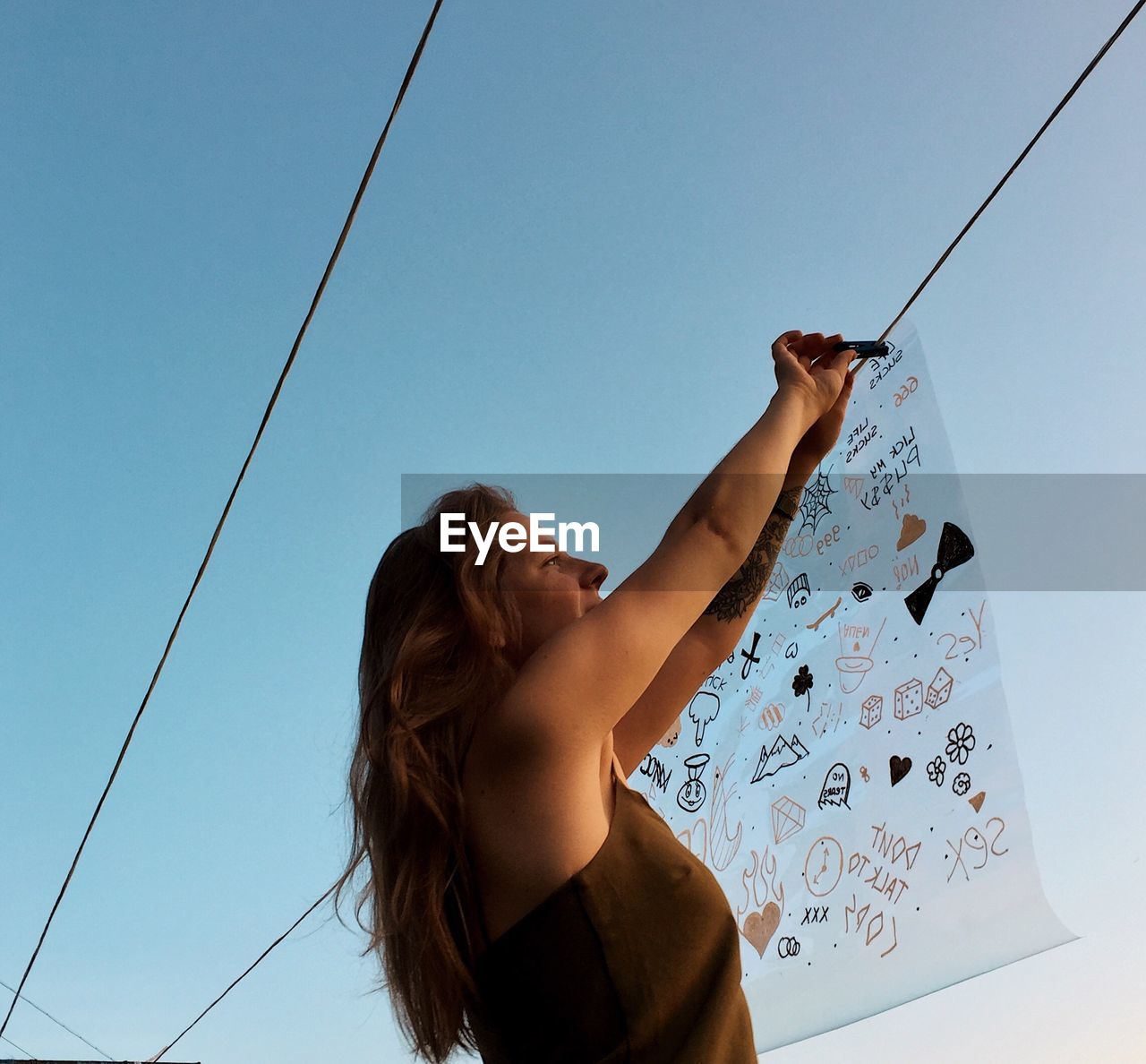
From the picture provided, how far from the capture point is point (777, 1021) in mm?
1871

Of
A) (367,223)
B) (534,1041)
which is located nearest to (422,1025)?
(534,1041)

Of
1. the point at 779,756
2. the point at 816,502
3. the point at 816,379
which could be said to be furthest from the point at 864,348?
the point at 779,756

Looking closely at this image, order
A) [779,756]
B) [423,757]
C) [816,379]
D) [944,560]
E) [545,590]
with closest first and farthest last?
[423,757] → [545,590] → [816,379] → [944,560] → [779,756]

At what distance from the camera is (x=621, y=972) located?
3.43 ft

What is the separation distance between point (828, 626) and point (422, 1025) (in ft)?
3.72

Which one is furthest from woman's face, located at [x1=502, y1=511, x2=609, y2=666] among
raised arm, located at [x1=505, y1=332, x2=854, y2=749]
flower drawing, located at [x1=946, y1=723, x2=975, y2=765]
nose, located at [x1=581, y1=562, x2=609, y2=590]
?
flower drawing, located at [x1=946, y1=723, x2=975, y2=765]

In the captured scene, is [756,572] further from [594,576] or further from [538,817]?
[538,817]

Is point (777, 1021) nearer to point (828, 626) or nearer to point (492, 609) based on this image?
point (828, 626)

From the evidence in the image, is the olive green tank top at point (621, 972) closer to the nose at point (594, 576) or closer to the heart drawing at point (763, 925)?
the nose at point (594, 576)

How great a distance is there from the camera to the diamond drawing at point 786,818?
6.57 feet

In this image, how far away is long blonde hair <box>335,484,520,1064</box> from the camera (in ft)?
3.70

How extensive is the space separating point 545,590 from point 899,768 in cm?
79

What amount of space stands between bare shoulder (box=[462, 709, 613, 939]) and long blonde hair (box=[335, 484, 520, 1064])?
0.12 feet

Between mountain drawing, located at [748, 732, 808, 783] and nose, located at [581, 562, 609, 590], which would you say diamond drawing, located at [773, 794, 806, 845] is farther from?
nose, located at [581, 562, 609, 590]
